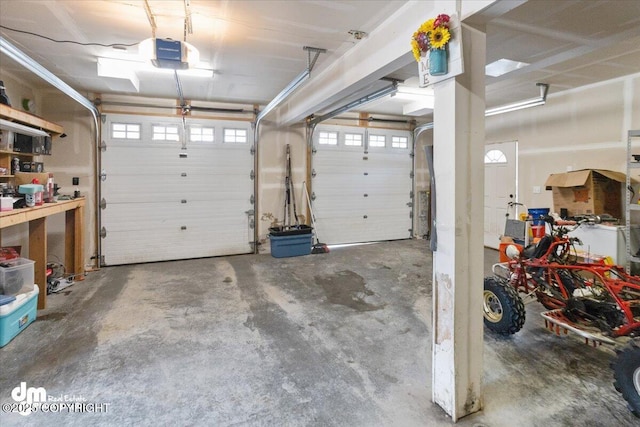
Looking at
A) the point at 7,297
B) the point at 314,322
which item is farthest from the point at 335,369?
the point at 7,297

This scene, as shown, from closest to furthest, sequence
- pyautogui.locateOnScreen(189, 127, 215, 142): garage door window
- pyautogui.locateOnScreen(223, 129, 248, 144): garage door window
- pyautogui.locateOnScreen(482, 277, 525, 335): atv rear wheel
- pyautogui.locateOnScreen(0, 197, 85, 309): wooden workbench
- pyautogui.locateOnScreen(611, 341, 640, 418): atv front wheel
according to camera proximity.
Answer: pyautogui.locateOnScreen(611, 341, 640, 418): atv front wheel < pyautogui.locateOnScreen(482, 277, 525, 335): atv rear wheel < pyautogui.locateOnScreen(0, 197, 85, 309): wooden workbench < pyautogui.locateOnScreen(189, 127, 215, 142): garage door window < pyautogui.locateOnScreen(223, 129, 248, 144): garage door window

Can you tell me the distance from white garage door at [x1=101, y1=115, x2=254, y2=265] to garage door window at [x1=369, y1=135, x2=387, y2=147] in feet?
8.06

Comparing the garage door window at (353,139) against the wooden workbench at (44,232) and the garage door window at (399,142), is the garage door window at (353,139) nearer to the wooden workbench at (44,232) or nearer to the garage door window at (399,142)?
the garage door window at (399,142)

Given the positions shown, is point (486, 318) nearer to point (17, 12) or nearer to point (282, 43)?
point (282, 43)

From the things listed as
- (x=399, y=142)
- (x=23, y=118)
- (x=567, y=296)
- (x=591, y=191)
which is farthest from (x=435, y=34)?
(x=399, y=142)

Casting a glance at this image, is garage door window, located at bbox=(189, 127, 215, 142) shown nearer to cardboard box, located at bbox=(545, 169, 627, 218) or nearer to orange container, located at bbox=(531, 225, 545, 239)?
orange container, located at bbox=(531, 225, 545, 239)

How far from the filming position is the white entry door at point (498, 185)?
18.6 feet

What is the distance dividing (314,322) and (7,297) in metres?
2.53

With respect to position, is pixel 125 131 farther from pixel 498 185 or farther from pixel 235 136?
pixel 498 185

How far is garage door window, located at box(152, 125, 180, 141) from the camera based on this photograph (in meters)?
5.32

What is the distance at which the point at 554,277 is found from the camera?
2.70 meters

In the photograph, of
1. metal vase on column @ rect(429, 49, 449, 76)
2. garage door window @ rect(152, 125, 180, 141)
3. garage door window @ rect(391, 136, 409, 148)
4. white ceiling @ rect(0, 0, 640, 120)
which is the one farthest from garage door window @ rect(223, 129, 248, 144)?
metal vase on column @ rect(429, 49, 449, 76)

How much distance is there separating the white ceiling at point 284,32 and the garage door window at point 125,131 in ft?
3.33

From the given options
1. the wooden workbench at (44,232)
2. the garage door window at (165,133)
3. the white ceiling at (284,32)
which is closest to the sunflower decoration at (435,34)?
the white ceiling at (284,32)
